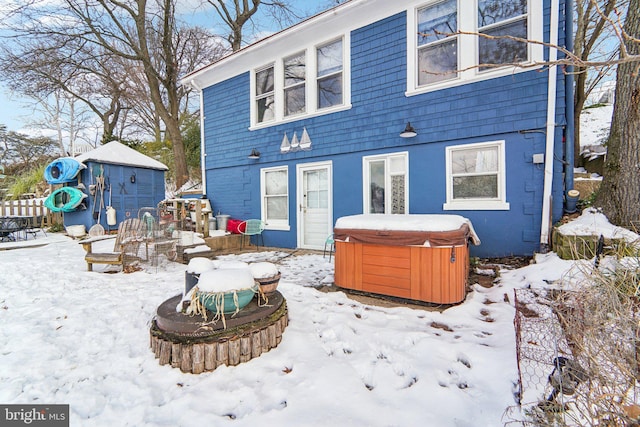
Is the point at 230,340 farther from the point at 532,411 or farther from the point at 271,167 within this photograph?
the point at 271,167

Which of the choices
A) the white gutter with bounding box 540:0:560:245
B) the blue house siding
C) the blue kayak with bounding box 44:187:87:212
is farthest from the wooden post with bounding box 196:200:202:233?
the white gutter with bounding box 540:0:560:245

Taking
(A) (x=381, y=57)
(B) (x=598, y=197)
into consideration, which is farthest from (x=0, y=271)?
(B) (x=598, y=197)

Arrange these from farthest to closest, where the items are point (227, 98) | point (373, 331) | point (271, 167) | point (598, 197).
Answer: point (227, 98) → point (271, 167) → point (598, 197) → point (373, 331)

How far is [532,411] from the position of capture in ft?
5.20

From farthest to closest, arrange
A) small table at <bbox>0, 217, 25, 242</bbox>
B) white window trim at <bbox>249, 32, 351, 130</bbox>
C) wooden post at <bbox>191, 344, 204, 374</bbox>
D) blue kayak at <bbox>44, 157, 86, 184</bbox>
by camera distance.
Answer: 1. blue kayak at <bbox>44, 157, 86, 184</bbox>
2. small table at <bbox>0, 217, 25, 242</bbox>
3. white window trim at <bbox>249, 32, 351, 130</bbox>
4. wooden post at <bbox>191, 344, 204, 374</bbox>

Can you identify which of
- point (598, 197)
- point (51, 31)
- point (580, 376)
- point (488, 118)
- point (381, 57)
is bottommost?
point (580, 376)

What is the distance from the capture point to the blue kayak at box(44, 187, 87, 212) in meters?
8.88

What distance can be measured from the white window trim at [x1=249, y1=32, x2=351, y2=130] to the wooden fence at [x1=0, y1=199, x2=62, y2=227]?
799 centimetres

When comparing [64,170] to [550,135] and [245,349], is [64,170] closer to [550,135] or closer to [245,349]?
[245,349]

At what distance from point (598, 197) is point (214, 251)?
7031 millimetres

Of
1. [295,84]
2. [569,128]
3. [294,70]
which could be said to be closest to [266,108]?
[295,84]

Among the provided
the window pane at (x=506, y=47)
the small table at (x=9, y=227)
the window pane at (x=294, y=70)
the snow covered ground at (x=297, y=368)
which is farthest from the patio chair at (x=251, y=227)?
the small table at (x=9, y=227)

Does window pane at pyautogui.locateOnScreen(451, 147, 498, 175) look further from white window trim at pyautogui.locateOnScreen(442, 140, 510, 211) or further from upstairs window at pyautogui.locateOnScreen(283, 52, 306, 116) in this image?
upstairs window at pyautogui.locateOnScreen(283, 52, 306, 116)

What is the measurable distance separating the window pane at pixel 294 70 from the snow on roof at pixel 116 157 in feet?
19.3
